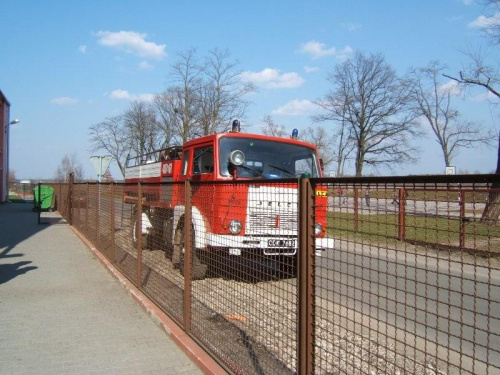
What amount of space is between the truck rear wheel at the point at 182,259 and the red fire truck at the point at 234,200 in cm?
1

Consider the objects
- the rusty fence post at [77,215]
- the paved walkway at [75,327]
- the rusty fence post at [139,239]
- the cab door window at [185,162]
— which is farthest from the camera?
the rusty fence post at [77,215]

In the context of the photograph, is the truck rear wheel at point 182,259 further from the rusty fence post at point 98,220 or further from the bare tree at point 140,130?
the bare tree at point 140,130

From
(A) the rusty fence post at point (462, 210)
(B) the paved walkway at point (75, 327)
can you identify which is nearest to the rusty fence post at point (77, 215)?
(B) the paved walkway at point (75, 327)

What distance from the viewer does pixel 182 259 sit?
5.41m

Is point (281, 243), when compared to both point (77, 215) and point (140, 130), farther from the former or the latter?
point (140, 130)

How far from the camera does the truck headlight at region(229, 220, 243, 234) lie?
405cm

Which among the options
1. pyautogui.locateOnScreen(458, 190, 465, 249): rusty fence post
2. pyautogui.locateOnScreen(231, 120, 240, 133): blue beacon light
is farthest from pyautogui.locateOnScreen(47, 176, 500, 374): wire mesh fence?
pyautogui.locateOnScreen(231, 120, 240, 133): blue beacon light

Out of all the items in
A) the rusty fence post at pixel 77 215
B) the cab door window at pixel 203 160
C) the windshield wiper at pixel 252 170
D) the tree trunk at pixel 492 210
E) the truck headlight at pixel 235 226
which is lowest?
the rusty fence post at pixel 77 215

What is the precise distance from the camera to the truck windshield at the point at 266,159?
741 centimetres

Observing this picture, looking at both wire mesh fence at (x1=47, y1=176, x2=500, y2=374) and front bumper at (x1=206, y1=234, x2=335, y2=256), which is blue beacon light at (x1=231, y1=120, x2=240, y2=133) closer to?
wire mesh fence at (x1=47, y1=176, x2=500, y2=374)

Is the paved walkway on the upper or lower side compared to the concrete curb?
lower

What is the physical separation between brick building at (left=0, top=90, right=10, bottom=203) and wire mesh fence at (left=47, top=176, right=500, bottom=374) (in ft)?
126

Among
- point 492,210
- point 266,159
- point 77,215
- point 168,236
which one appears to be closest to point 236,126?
point 266,159

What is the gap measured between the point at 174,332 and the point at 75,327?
136cm
